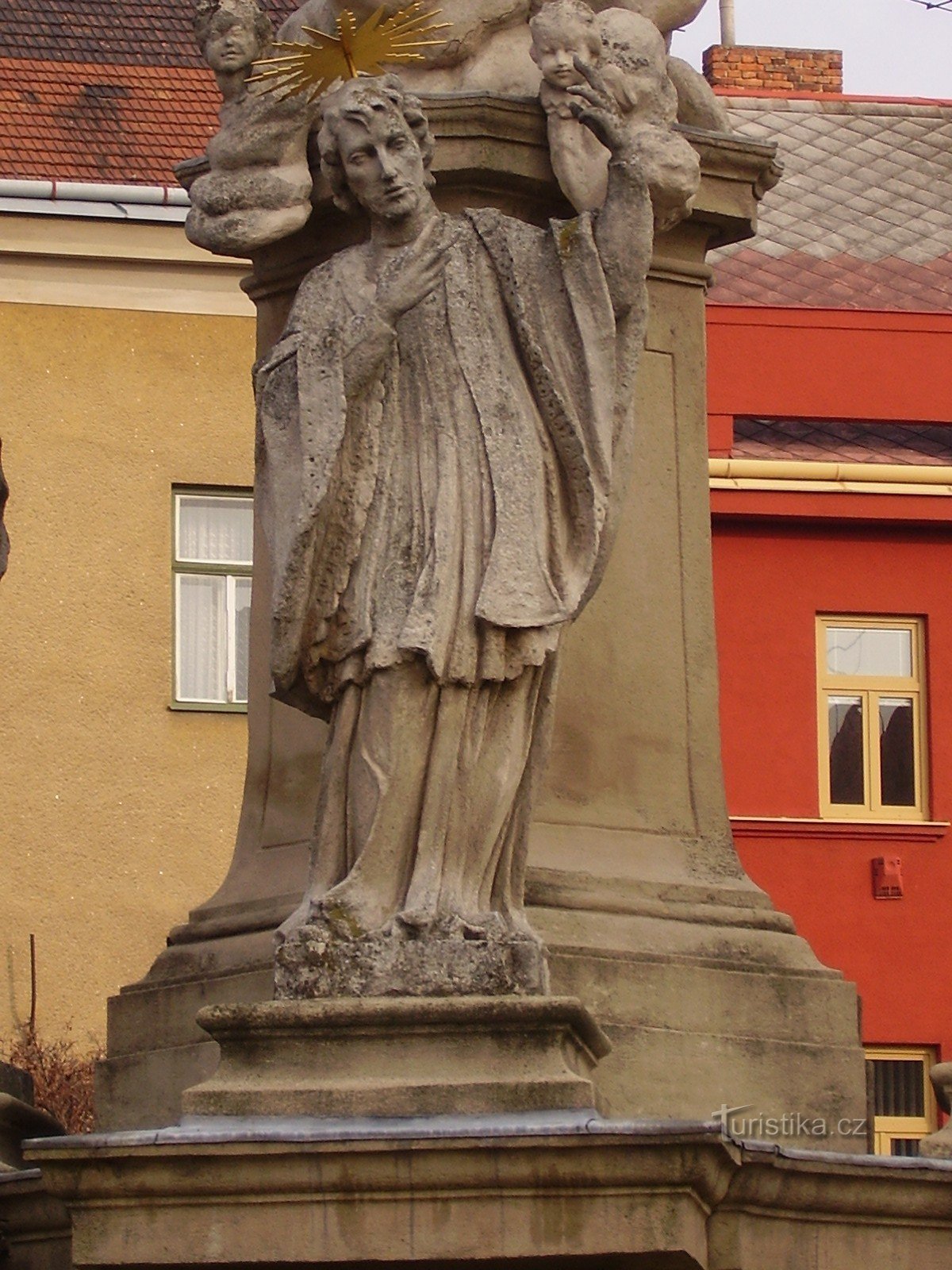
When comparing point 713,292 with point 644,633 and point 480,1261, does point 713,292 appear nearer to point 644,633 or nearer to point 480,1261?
point 644,633

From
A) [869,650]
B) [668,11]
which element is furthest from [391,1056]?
[869,650]

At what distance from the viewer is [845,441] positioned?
26031 mm

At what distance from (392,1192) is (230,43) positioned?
3.10 meters

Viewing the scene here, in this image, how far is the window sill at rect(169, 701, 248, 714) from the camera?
22.3 m

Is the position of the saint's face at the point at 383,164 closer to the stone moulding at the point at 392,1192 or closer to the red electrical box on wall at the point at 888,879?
the stone moulding at the point at 392,1192

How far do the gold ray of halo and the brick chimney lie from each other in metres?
22.6

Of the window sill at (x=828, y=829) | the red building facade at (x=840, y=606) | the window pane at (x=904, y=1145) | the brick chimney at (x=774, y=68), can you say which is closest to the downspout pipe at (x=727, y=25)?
the brick chimney at (x=774, y=68)

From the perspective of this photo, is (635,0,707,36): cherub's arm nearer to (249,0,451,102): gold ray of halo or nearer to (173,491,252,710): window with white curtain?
(249,0,451,102): gold ray of halo

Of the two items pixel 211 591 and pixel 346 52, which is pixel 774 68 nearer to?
pixel 211 591

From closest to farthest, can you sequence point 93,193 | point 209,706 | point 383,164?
1. point 383,164
2. point 93,193
3. point 209,706

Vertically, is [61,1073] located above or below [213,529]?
below

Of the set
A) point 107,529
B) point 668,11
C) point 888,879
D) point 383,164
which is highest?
point 107,529

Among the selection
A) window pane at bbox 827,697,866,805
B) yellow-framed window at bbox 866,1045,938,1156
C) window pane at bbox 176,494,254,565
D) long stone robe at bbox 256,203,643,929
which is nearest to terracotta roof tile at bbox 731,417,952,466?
window pane at bbox 827,697,866,805

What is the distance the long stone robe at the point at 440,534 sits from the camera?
26.1 ft
